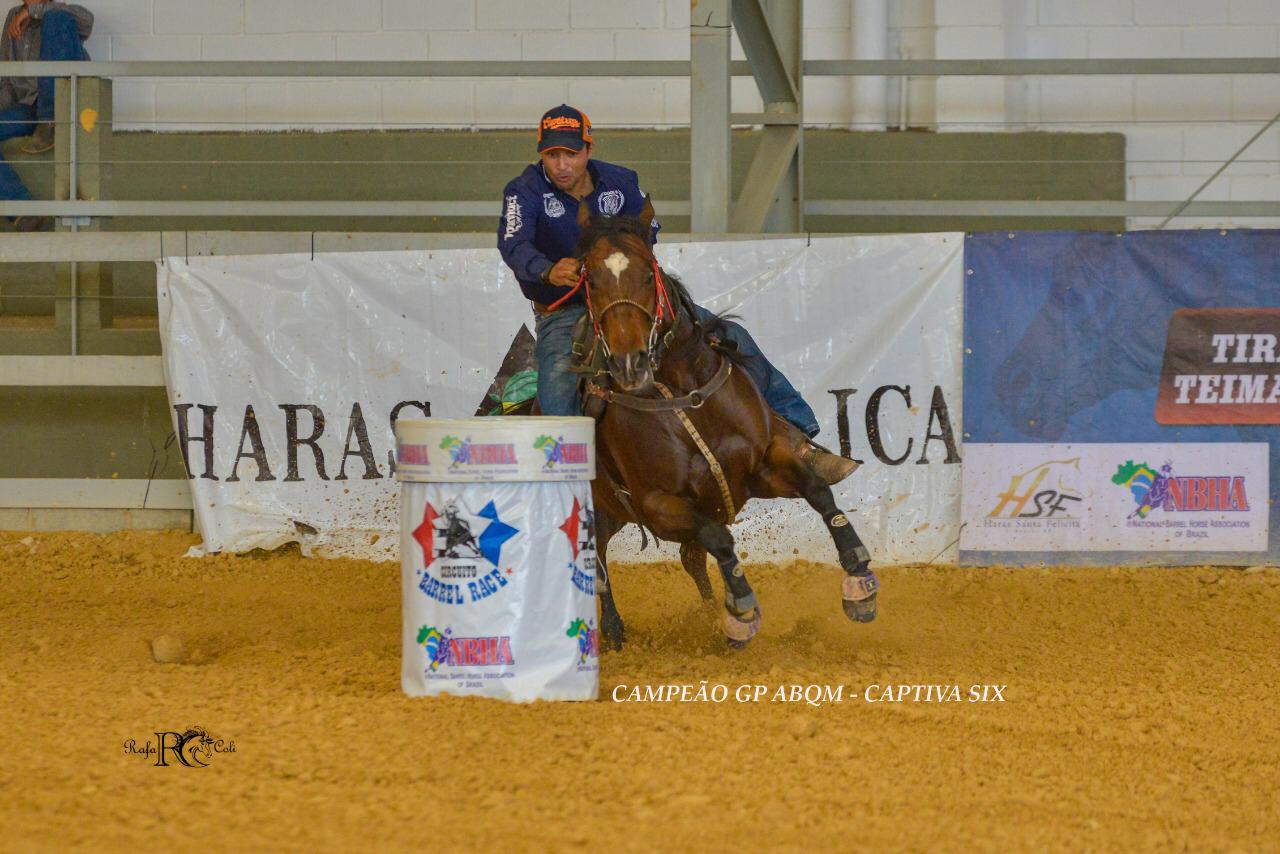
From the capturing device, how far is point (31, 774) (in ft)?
11.1

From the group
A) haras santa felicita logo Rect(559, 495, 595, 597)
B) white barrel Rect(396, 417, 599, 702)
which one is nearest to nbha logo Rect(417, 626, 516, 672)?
white barrel Rect(396, 417, 599, 702)

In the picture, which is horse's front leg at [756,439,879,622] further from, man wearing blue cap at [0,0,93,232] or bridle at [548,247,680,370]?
man wearing blue cap at [0,0,93,232]

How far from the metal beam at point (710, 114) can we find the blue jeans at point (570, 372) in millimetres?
2326

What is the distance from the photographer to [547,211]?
536 cm

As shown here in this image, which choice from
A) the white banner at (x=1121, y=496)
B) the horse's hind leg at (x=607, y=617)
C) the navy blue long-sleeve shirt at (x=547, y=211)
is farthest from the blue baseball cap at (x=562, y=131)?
the white banner at (x=1121, y=496)

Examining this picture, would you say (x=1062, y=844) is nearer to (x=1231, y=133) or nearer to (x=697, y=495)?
(x=697, y=495)

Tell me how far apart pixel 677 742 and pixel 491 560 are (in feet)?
2.94

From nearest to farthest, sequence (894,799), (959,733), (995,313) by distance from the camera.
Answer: (894,799) → (959,733) → (995,313)

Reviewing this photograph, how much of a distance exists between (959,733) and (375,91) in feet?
26.1

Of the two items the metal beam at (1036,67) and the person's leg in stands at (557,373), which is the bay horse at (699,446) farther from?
the metal beam at (1036,67)

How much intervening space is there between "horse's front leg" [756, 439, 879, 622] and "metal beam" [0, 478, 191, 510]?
477 centimetres

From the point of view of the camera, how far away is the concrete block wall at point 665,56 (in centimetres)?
1005

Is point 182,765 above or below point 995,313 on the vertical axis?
below

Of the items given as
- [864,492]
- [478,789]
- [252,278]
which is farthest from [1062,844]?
[252,278]
